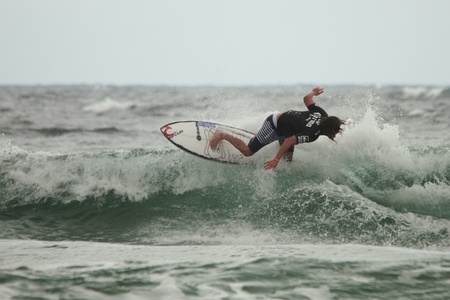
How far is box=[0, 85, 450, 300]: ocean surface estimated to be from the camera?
5414 millimetres

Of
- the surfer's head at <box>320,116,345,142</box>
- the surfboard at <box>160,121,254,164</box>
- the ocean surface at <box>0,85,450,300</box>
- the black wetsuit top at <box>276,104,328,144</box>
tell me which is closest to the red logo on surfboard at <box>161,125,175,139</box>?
the surfboard at <box>160,121,254,164</box>

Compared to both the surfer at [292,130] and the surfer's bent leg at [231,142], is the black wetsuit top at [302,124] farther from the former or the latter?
the surfer's bent leg at [231,142]

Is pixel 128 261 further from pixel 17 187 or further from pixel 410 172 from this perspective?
pixel 410 172

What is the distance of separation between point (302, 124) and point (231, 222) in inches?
68.0

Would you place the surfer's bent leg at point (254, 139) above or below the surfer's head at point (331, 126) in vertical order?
below

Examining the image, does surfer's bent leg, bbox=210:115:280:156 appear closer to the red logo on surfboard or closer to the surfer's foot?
Result: the surfer's foot

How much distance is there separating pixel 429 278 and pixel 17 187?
22.7 ft

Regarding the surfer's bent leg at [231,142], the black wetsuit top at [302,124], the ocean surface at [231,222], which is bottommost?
the ocean surface at [231,222]

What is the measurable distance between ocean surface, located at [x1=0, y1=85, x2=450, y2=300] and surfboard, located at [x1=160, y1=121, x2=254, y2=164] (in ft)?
0.67

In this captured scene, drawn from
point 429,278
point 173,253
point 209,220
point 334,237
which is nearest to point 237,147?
point 209,220

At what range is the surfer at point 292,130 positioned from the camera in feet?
27.0

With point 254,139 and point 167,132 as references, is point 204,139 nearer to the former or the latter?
point 167,132

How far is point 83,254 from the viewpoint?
6.52 metres

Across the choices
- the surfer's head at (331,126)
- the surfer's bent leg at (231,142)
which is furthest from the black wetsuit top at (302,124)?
the surfer's bent leg at (231,142)
